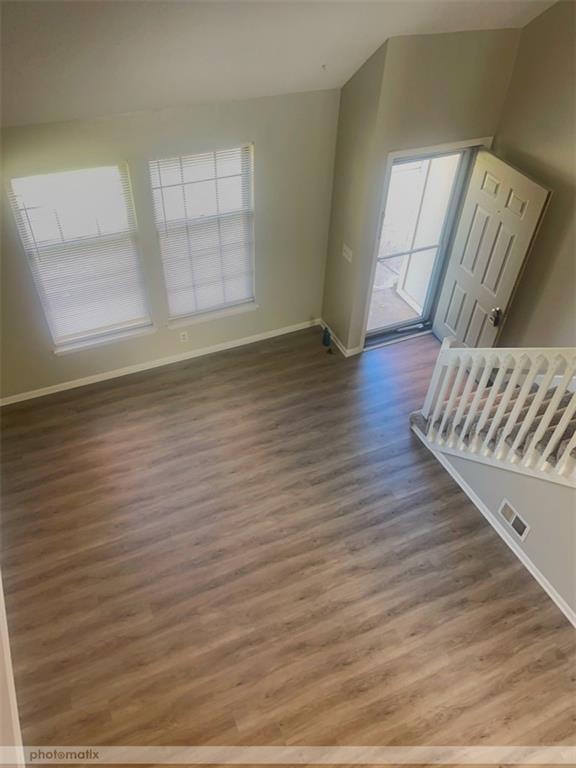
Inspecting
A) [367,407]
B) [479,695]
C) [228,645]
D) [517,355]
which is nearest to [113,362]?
[367,407]

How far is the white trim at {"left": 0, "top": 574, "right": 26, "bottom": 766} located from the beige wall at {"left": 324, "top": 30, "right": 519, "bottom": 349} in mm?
4125

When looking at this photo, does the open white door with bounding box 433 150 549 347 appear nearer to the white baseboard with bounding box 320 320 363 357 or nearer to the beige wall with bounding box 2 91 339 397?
the white baseboard with bounding box 320 320 363 357

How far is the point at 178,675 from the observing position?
366cm

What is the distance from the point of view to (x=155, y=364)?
5820mm

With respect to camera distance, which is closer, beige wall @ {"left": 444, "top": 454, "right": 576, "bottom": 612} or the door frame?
beige wall @ {"left": 444, "top": 454, "right": 576, "bottom": 612}

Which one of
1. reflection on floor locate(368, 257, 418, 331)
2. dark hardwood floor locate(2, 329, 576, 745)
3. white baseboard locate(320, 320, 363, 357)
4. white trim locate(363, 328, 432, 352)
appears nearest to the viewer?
dark hardwood floor locate(2, 329, 576, 745)

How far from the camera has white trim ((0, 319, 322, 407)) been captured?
214 inches

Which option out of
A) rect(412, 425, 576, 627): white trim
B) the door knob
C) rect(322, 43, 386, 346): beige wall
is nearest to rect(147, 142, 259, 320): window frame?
rect(322, 43, 386, 346): beige wall

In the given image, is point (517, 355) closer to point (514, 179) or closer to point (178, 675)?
point (514, 179)

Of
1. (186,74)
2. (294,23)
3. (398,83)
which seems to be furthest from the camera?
(398,83)

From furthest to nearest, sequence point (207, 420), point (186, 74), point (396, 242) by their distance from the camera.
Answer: point (396, 242) → point (207, 420) → point (186, 74)

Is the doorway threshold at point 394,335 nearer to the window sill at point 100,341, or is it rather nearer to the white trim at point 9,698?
the window sill at point 100,341

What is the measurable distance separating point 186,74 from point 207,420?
2904mm

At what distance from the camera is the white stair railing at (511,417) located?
361 cm
